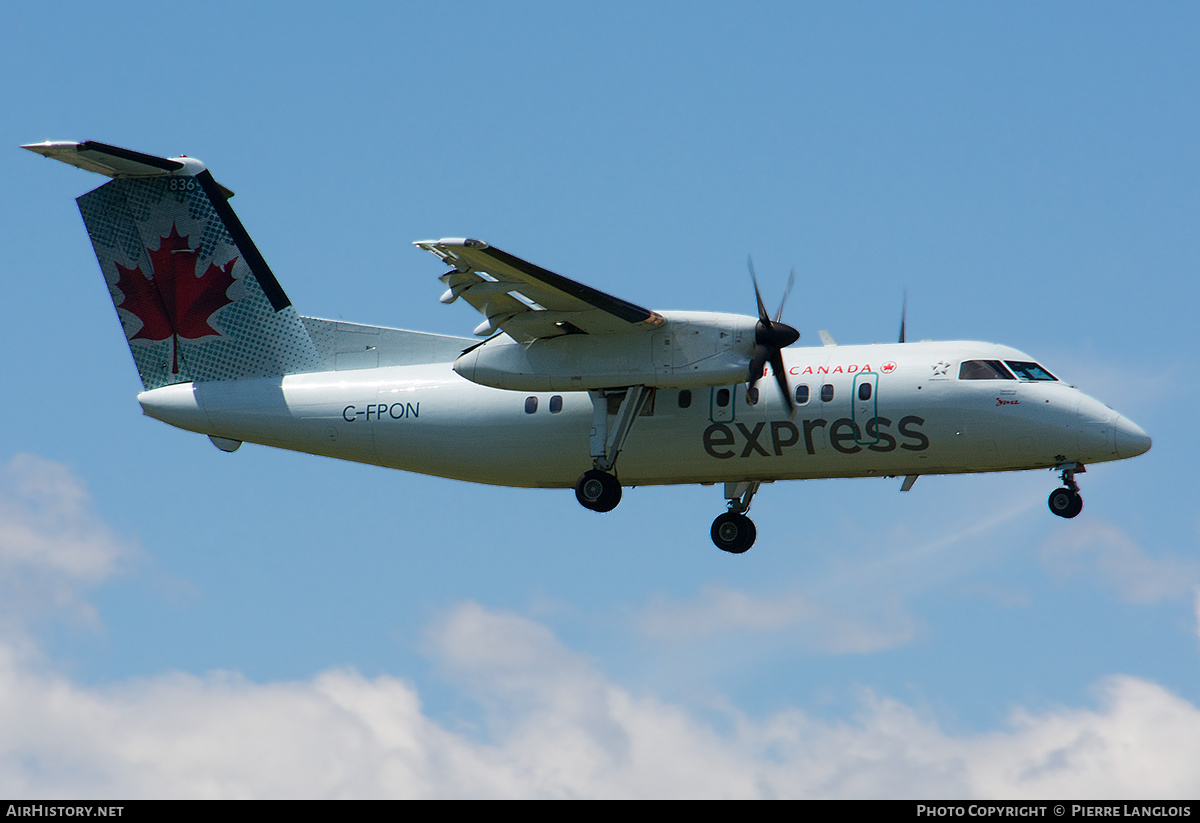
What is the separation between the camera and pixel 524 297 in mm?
23469

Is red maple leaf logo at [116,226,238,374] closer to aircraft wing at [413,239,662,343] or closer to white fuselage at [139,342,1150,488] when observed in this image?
white fuselage at [139,342,1150,488]

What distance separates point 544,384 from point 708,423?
9.08 ft

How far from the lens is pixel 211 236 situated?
27781mm

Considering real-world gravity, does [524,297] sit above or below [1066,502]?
above

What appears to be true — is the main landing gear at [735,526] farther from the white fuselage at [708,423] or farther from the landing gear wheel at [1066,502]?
the landing gear wheel at [1066,502]

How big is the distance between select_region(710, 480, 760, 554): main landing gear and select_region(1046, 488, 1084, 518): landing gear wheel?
209 inches

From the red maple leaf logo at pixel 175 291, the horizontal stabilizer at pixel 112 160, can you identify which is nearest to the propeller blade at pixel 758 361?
the red maple leaf logo at pixel 175 291

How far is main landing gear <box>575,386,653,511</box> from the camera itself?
24.3 metres

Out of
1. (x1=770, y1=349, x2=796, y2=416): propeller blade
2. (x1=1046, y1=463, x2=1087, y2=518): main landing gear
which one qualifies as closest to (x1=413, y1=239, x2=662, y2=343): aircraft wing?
(x1=770, y1=349, x2=796, y2=416): propeller blade

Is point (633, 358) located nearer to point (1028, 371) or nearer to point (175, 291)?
point (1028, 371)

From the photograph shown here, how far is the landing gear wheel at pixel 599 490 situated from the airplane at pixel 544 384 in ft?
0.09

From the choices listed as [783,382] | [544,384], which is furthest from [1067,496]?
[544,384]

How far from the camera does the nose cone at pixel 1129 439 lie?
23.3 meters

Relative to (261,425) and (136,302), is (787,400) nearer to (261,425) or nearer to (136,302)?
(261,425)
